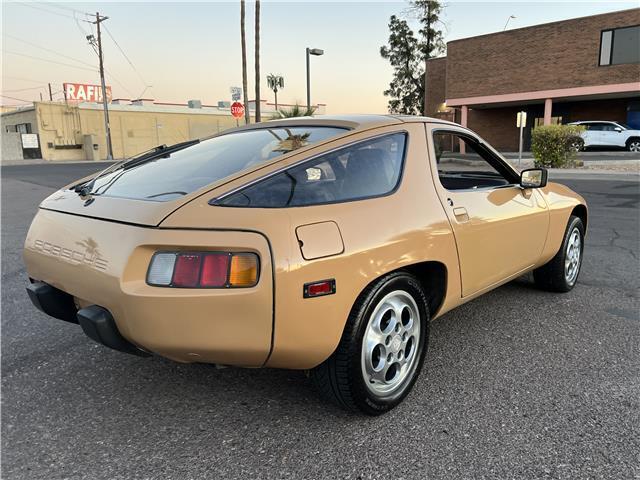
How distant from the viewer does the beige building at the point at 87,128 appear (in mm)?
44438

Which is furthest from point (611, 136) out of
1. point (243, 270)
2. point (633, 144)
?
point (243, 270)

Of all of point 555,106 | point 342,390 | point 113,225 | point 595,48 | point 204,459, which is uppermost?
point 595,48

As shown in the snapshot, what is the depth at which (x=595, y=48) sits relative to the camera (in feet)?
87.6

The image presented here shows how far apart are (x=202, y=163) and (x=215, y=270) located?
3.32 feet

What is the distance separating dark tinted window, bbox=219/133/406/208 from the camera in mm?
2201

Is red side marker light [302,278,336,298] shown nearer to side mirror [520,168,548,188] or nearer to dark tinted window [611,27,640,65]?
side mirror [520,168,548,188]

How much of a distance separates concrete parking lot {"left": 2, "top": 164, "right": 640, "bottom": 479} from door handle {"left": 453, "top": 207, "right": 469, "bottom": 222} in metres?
0.91

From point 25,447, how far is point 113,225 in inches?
44.4

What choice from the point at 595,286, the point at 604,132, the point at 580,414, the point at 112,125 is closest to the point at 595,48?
the point at 604,132

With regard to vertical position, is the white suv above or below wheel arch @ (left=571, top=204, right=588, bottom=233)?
above

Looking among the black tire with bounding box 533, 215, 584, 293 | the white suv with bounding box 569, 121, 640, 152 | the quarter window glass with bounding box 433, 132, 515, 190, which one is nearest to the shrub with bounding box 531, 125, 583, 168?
the white suv with bounding box 569, 121, 640, 152

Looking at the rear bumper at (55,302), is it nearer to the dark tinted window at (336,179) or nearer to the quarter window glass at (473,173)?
the dark tinted window at (336,179)

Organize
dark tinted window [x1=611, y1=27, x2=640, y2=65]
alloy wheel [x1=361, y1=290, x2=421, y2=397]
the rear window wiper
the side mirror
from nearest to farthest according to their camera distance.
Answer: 1. alloy wheel [x1=361, y1=290, x2=421, y2=397]
2. the rear window wiper
3. the side mirror
4. dark tinted window [x1=611, y1=27, x2=640, y2=65]

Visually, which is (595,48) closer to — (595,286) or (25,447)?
(595,286)
